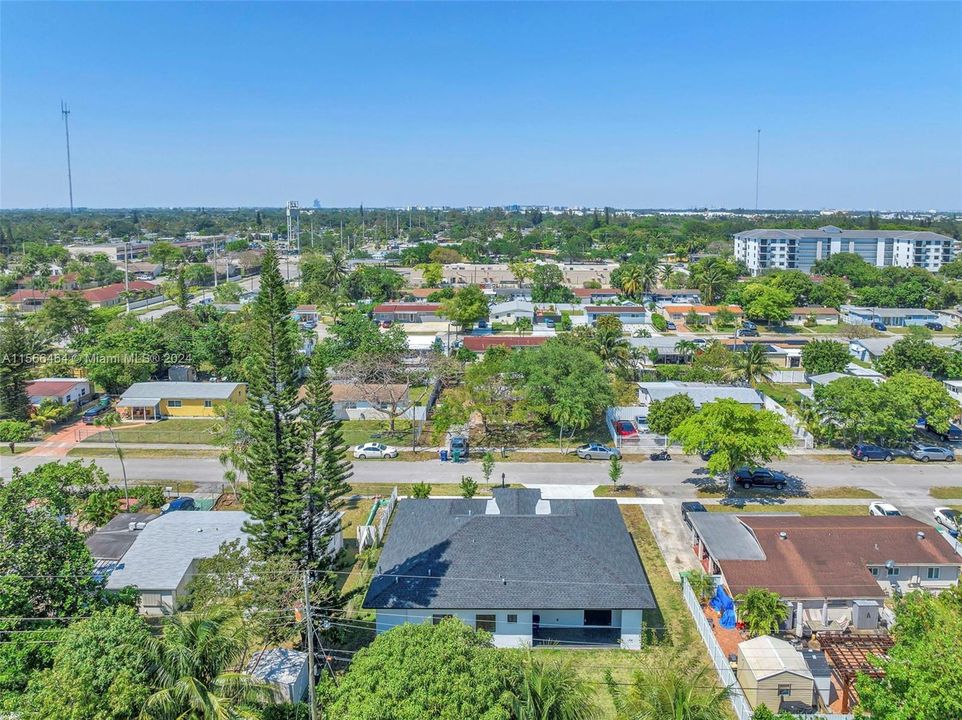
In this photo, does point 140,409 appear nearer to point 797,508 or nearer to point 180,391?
point 180,391

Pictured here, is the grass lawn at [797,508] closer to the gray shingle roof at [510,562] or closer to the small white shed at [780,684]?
the gray shingle roof at [510,562]

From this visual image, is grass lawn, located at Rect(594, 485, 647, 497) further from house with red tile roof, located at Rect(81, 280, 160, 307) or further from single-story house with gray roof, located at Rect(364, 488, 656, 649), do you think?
house with red tile roof, located at Rect(81, 280, 160, 307)

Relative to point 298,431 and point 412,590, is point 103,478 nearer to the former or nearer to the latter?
point 298,431

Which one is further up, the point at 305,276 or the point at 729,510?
the point at 305,276

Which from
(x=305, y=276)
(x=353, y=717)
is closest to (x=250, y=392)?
(x=353, y=717)

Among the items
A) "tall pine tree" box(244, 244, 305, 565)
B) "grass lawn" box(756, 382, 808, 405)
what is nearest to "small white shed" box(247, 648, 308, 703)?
"tall pine tree" box(244, 244, 305, 565)

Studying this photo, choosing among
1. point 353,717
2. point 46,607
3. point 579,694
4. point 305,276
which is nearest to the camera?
point 353,717

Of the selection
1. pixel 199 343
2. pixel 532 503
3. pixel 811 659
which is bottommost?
pixel 811 659
